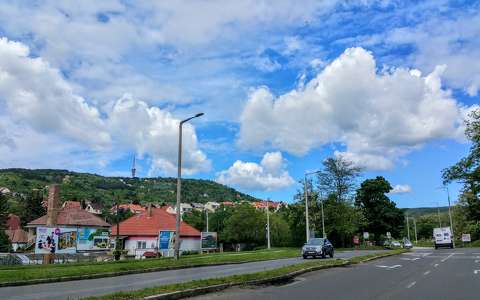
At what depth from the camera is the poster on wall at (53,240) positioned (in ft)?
122

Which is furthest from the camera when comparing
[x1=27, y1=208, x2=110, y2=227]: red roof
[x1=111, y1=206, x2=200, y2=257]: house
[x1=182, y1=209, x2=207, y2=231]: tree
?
[x1=182, y1=209, x2=207, y2=231]: tree

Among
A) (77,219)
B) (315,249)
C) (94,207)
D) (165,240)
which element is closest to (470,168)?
(315,249)

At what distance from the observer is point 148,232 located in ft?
216

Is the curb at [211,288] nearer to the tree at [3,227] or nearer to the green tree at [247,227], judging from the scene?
the green tree at [247,227]

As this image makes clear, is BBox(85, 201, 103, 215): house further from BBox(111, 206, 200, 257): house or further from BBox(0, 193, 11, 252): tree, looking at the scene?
BBox(111, 206, 200, 257): house

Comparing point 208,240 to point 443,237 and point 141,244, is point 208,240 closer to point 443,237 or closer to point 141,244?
point 141,244

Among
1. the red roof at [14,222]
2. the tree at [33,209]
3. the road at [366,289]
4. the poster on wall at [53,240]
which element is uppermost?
the tree at [33,209]

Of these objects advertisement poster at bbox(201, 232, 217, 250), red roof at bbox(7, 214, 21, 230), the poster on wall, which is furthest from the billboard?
red roof at bbox(7, 214, 21, 230)

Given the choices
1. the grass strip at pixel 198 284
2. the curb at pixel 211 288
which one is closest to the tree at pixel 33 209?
the grass strip at pixel 198 284

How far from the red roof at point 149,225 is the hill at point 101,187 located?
61760 mm

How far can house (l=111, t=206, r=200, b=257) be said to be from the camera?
65.1 m

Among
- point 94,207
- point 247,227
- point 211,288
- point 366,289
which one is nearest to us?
point 211,288

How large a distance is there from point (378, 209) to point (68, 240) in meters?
51.2

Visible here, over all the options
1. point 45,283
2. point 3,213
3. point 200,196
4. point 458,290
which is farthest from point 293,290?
point 200,196
